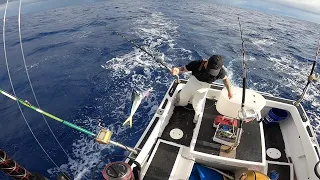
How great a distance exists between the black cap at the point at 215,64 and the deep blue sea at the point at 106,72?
3.30 m

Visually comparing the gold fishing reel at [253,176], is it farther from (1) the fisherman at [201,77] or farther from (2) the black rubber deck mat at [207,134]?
(1) the fisherman at [201,77]

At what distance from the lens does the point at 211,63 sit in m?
3.93

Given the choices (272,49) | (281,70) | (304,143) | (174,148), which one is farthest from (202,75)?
(272,49)

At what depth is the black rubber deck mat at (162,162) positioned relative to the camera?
368 centimetres

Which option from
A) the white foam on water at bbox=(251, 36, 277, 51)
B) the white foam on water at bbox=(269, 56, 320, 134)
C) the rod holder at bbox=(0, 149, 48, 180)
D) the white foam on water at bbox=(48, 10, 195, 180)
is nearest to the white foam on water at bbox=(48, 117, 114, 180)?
the white foam on water at bbox=(48, 10, 195, 180)

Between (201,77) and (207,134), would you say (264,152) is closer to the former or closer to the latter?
(207,134)

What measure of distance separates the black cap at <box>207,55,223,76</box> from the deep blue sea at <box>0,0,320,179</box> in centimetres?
330

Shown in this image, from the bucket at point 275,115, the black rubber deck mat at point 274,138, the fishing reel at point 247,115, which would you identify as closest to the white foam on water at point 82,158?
the fishing reel at point 247,115

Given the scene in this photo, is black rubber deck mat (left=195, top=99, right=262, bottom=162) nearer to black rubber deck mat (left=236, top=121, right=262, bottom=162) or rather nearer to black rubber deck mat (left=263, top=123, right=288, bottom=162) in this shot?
black rubber deck mat (left=236, top=121, right=262, bottom=162)

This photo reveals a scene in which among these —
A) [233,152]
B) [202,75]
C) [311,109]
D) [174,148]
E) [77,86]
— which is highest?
[202,75]

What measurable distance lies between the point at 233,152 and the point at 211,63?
172 cm

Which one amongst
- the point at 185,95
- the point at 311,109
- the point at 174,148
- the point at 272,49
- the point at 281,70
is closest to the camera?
the point at 174,148

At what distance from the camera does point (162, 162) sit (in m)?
3.90

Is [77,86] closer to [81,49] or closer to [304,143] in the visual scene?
[81,49]
